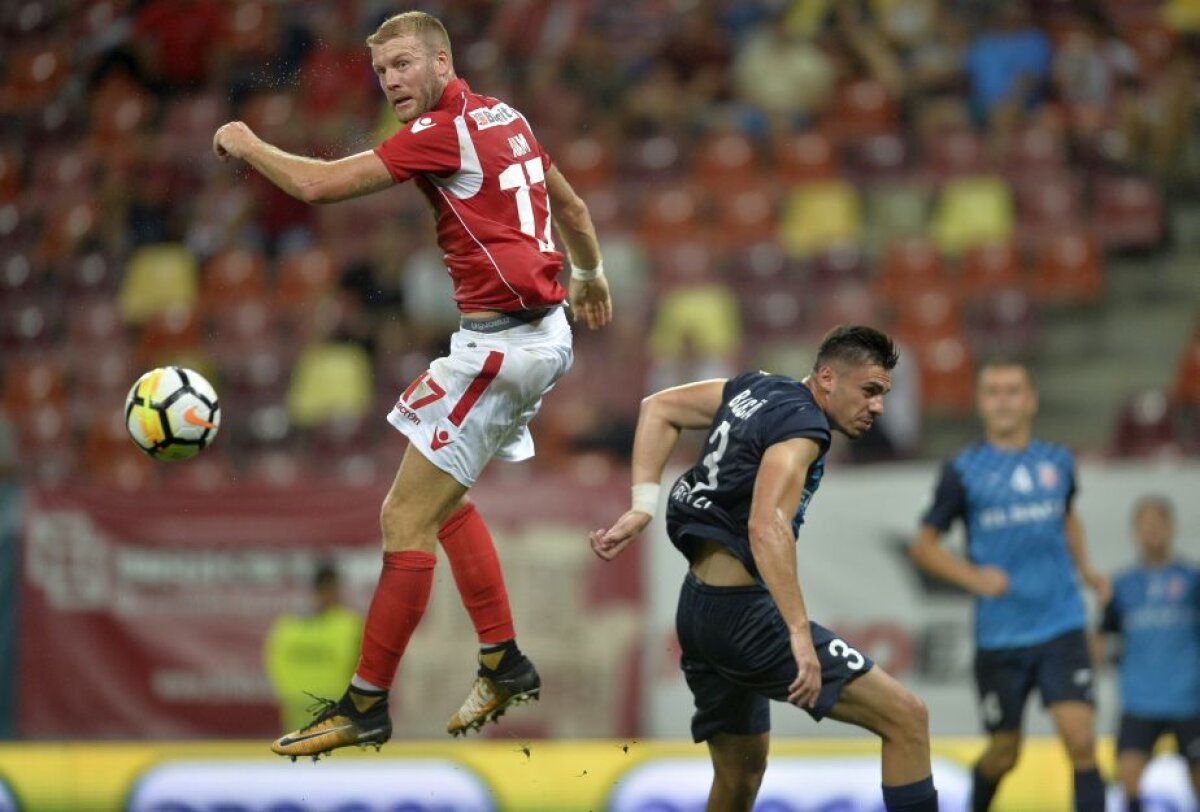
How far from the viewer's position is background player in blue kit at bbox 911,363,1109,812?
823 cm

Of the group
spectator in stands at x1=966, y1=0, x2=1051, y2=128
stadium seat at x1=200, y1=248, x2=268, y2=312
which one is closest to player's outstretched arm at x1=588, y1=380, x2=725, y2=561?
stadium seat at x1=200, y1=248, x2=268, y2=312

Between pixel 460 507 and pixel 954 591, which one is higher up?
pixel 460 507

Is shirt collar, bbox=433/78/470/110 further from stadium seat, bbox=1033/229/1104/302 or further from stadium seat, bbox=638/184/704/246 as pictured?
stadium seat, bbox=1033/229/1104/302

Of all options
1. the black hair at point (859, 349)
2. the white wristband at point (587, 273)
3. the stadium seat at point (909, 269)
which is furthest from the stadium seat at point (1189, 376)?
the white wristband at point (587, 273)

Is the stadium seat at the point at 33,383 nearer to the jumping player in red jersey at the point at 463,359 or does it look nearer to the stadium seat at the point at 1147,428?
the stadium seat at the point at 1147,428

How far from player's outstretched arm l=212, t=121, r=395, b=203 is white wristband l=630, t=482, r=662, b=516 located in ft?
4.82

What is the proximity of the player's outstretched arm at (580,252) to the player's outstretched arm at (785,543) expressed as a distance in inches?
44.3

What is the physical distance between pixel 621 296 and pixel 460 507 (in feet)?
23.8

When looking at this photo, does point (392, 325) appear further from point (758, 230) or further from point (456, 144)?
point (456, 144)

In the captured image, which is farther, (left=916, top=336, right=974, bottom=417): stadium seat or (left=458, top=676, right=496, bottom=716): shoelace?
(left=916, top=336, right=974, bottom=417): stadium seat

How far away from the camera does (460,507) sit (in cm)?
652

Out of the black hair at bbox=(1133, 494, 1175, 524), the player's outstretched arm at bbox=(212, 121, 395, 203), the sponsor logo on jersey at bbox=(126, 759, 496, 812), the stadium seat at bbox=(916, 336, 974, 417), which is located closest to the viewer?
the player's outstretched arm at bbox=(212, 121, 395, 203)

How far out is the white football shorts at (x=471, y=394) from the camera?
20.1 feet

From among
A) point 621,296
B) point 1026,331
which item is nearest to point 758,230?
point 621,296
